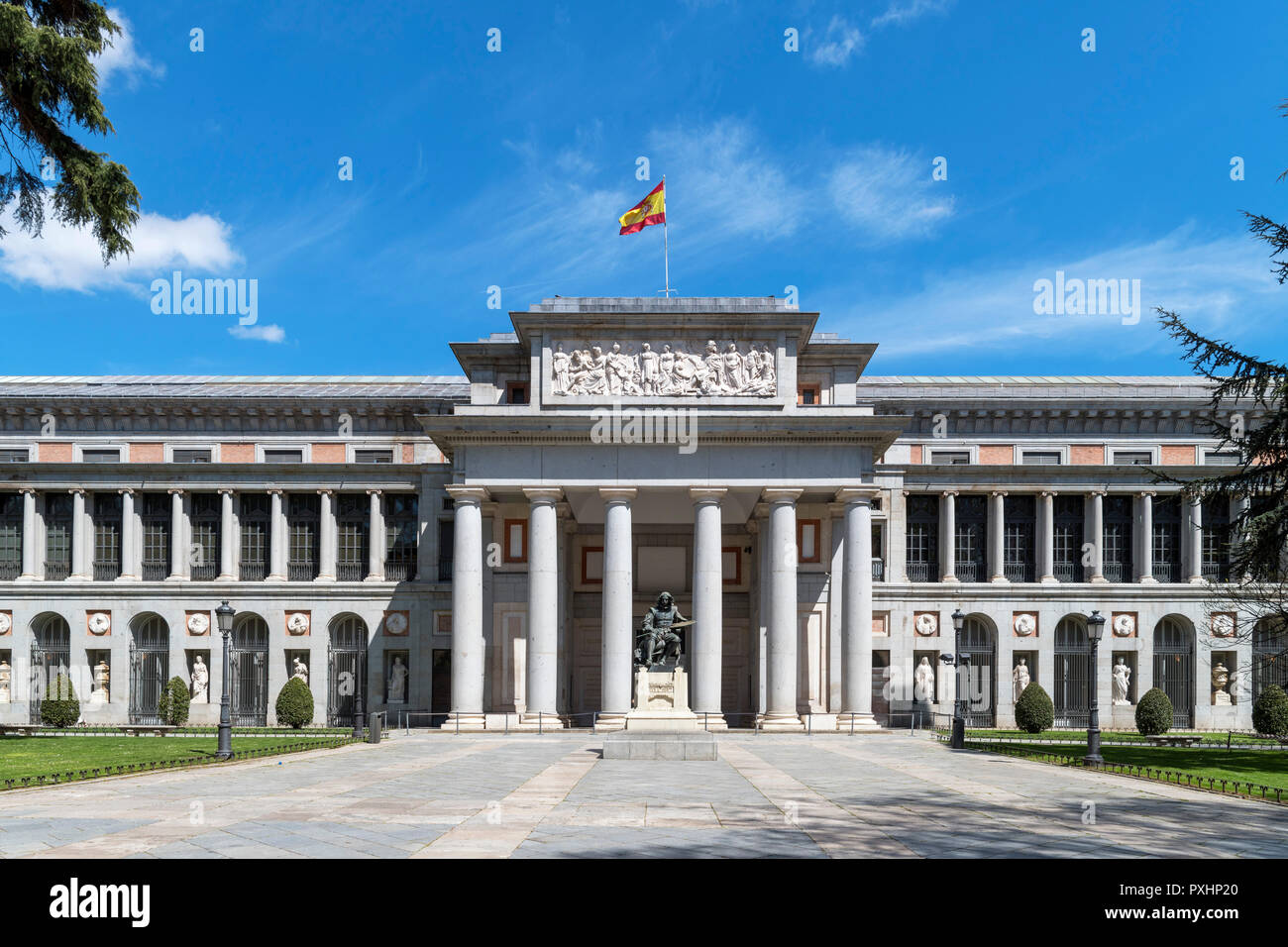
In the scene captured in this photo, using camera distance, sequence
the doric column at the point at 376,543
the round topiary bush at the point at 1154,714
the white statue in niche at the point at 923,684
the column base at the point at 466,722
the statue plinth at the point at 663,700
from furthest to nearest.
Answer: the doric column at the point at 376,543 → the white statue in niche at the point at 923,684 → the round topiary bush at the point at 1154,714 → the column base at the point at 466,722 → the statue plinth at the point at 663,700

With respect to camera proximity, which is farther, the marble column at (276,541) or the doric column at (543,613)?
the marble column at (276,541)

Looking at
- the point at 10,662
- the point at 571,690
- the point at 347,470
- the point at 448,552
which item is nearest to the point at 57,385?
the point at 10,662

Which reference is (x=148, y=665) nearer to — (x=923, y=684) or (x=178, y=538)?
(x=178, y=538)

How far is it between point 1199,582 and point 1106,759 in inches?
1170

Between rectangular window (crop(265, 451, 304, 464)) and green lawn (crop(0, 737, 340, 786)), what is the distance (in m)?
19.6

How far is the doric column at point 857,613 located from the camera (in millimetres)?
44094

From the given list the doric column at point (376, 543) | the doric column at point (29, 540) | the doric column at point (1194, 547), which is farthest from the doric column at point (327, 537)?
the doric column at point (1194, 547)

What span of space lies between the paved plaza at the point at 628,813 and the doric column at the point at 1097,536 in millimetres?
30488

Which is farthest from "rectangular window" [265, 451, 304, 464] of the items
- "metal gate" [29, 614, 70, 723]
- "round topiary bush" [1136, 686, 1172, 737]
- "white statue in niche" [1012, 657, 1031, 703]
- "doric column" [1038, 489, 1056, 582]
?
"round topiary bush" [1136, 686, 1172, 737]

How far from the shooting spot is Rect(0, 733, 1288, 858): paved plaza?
13.5 metres

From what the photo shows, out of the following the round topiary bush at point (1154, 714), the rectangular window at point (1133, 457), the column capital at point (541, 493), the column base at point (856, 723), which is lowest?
the round topiary bush at point (1154, 714)

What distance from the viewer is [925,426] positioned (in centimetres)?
A: 5625

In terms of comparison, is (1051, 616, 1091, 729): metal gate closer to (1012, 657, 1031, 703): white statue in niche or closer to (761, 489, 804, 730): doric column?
(1012, 657, 1031, 703): white statue in niche

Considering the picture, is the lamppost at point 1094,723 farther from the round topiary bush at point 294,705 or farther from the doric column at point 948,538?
the round topiary bush at point 294,705
